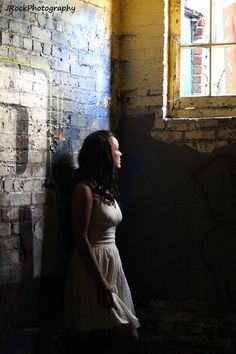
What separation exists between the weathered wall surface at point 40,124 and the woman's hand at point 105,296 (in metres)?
0.44

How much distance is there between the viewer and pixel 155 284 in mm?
4379

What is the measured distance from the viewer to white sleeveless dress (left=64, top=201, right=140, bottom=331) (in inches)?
138

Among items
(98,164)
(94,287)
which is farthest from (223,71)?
(94,287)

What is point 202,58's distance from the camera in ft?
14.5

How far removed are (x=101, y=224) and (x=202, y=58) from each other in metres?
1.59

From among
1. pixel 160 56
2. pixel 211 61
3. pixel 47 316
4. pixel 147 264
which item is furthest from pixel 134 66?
pixel 47 316

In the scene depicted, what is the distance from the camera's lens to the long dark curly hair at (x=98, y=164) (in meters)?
3.69

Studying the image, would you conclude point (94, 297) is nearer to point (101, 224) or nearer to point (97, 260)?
point (97, 260)

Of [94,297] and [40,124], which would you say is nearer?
[94,297]

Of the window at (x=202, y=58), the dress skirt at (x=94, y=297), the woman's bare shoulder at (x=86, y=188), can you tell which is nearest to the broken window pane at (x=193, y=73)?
the window at (x=202, y=58)

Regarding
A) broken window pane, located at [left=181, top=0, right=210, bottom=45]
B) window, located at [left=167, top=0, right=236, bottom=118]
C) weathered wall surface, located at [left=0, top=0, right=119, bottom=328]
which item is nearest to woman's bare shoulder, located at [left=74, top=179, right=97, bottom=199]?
weathered wall surface, located at [left=0, top=0, right=119, bottom=328]

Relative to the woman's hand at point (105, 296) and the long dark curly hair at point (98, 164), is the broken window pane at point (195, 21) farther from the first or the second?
the woman's hand at point (105, 296)

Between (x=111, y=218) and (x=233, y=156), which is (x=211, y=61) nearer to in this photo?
(x=233, y=156)

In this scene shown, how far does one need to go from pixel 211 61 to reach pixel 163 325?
1.95m
